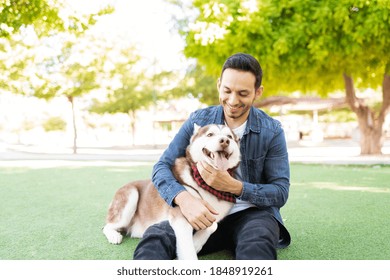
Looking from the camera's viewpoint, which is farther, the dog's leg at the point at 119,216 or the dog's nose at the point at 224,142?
the dog's leg at the point at 119,216

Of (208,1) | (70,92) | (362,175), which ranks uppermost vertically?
(208,1)

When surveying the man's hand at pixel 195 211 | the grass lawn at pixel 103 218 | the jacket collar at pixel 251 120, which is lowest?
the grass lawn at pixel 103 218

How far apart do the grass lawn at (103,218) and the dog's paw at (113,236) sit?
2.0 inches

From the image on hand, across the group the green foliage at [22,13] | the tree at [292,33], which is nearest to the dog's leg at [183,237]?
the green foliage at [22,13]

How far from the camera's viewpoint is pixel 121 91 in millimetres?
23656

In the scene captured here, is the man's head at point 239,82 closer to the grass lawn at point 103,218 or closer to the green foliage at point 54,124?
the grass lawn at point 103,218

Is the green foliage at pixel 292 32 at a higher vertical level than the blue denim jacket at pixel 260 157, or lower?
higher

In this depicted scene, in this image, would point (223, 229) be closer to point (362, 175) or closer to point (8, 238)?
point (8, 238)

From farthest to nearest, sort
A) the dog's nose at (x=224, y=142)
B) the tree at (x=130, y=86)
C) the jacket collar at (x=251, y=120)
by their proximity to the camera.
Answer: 1. the tree at (x=130, y=86)
2. the jacket collar at (x=251, y=120)
3. the dog's nose at (x=224, y=142)

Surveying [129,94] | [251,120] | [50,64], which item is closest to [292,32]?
[251,120]

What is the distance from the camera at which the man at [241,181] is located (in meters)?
2.38

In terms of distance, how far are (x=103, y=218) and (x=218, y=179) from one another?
219cm

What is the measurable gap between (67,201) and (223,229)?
3.15 m
